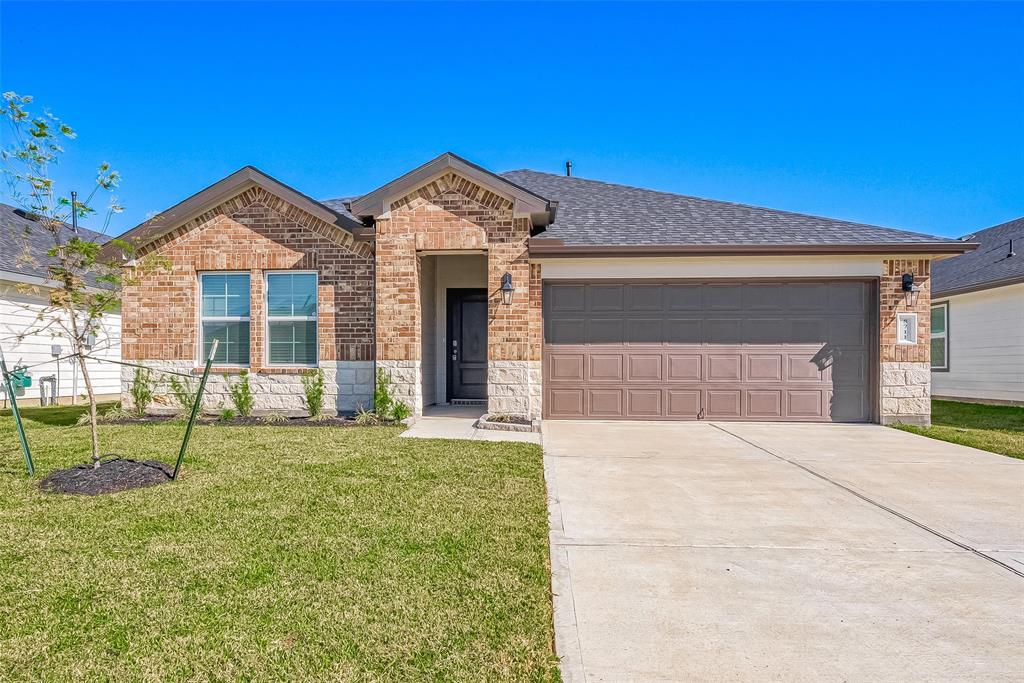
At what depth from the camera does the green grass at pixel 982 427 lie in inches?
301

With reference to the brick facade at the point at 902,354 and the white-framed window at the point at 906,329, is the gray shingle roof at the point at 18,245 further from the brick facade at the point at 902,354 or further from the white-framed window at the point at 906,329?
the white-framed window at the point at 906,329

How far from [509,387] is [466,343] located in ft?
9.72

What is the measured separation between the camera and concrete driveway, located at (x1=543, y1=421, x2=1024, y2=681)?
2.42 metres

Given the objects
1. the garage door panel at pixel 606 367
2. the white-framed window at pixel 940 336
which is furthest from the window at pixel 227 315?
the white-framed window at pixel 940 336

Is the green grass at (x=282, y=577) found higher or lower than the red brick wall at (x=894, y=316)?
lower

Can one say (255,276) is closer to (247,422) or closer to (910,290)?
(247,422)

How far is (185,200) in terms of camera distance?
9305mm

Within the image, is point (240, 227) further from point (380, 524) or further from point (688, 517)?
point (688, 517)

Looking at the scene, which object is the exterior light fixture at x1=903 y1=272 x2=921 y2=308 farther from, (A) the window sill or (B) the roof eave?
(A) the window sill

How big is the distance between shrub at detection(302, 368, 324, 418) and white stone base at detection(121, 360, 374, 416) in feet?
0.27

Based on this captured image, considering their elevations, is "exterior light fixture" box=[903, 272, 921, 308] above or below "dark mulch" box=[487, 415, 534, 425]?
A: above

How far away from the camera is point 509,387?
8.93 meters

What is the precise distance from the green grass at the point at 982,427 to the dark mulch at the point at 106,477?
9.80m

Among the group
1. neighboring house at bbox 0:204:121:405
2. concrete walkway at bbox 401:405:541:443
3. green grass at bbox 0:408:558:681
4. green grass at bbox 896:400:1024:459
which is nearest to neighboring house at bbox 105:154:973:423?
concrete walkway at bbox 401:405:541:443
